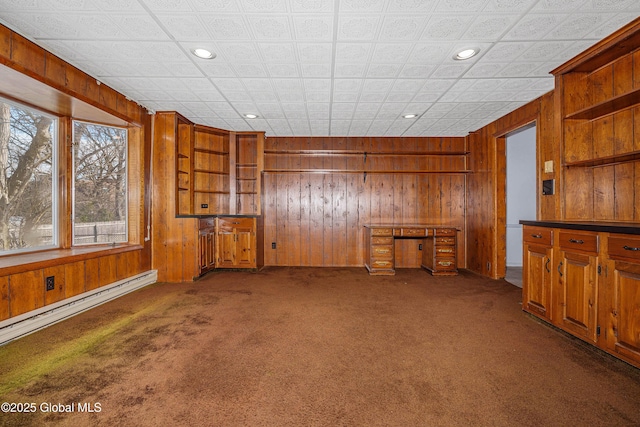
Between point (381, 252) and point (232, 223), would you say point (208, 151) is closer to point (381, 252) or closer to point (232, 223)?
point (232, 223)

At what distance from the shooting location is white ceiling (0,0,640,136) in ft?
6.25

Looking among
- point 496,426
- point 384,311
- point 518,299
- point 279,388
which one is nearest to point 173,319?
point 279,388

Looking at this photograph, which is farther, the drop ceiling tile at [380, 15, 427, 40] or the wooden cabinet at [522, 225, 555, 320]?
the wooden cabinet at [522, 225, 555, 320]

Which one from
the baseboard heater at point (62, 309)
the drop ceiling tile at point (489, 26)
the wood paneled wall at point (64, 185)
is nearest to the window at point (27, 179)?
the wood paneled wall at point (64, 185)

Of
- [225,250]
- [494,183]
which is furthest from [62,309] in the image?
[494,183]

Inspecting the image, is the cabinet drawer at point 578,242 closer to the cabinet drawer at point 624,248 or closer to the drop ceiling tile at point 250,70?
the cabinet drawer at point 624,248

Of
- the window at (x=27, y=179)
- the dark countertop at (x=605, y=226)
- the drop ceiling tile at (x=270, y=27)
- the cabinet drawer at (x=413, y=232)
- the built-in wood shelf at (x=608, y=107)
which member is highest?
the drop ceiling tile at (x=270, y=27)

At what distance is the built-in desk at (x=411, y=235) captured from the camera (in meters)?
4.36

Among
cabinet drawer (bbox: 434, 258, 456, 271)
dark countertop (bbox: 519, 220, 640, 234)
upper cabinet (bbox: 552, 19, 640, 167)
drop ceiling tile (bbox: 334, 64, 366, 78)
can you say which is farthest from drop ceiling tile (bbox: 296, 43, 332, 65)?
cabinet drawer (bbox: 434, 258, 456, 271)

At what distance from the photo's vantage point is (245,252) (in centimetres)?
459

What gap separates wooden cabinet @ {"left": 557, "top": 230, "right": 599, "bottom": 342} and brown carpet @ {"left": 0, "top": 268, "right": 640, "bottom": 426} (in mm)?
148

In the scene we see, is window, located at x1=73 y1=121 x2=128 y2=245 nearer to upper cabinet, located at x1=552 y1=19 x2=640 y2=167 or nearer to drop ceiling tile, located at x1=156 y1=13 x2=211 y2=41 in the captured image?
drop ceiling tile, located at x1=156 y1=13 x2=211 y2=41

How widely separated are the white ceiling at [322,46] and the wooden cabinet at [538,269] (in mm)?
1583

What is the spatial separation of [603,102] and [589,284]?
146cm
